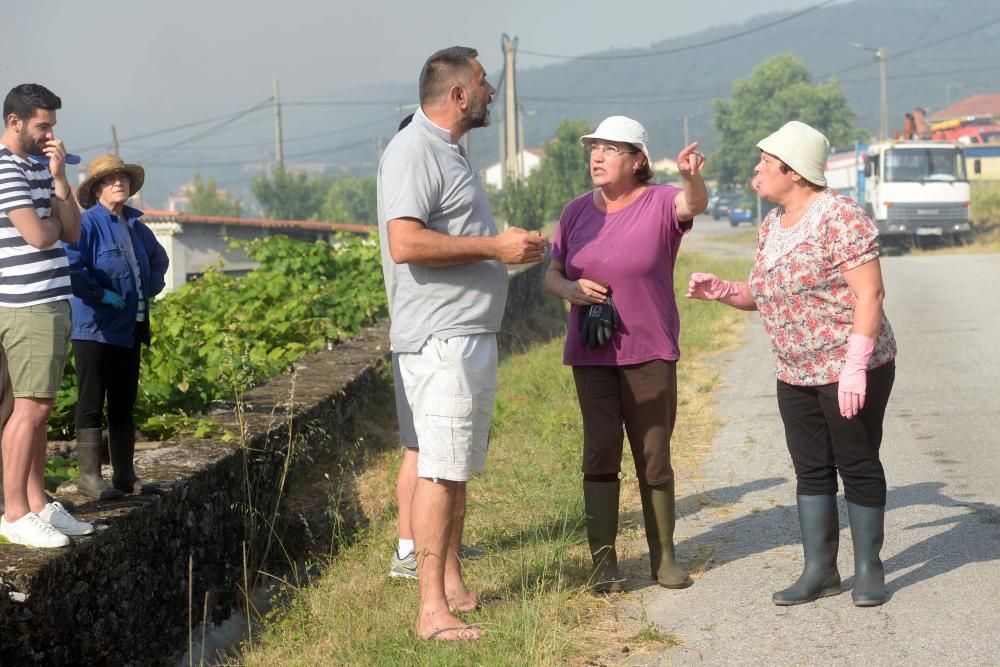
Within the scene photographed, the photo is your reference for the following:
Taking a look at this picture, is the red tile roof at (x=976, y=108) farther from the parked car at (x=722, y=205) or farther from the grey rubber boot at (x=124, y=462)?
the grey rubber boot at (x=124, y=462)

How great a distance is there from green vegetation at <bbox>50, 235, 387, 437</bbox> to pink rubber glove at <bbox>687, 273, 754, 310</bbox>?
260 centimetres

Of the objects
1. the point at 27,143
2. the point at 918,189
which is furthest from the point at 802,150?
the point at 918,189

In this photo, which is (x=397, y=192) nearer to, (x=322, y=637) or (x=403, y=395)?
(x=403, y=395)

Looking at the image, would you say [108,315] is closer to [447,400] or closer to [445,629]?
[447,400]

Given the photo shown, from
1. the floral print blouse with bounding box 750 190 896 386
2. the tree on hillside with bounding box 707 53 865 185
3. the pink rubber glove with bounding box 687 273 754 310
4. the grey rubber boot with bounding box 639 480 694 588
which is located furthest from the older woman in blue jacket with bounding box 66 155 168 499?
the tree on hillside with bounding box 707 53 865 185

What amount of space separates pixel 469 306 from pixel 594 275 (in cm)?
88

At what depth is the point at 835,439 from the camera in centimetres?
513

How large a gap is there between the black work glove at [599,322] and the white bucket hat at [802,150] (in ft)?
2.98

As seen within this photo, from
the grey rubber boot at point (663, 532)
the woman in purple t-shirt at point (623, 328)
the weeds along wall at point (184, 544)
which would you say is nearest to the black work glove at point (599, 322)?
the woman in purple t-shirt at point (623, 328)

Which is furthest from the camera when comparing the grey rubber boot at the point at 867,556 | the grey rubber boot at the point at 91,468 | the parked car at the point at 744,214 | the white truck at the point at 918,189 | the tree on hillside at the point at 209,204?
the tree on hillside at the point at 209,204

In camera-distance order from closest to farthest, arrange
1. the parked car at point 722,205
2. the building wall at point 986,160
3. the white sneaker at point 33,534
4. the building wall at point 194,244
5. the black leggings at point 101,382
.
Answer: the white sneaker at point 33,534 < the black leggings at point 101,382 < the building wall at point 194,244 < the building wall at point 986,160 < the parked car at point 722,205

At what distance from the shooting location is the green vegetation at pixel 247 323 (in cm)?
727

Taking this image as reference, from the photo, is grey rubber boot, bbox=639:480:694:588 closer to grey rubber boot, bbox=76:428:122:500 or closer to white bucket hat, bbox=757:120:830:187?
white bucket hat, bbox=757:120:830:187

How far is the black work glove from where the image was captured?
5293 millimetres
